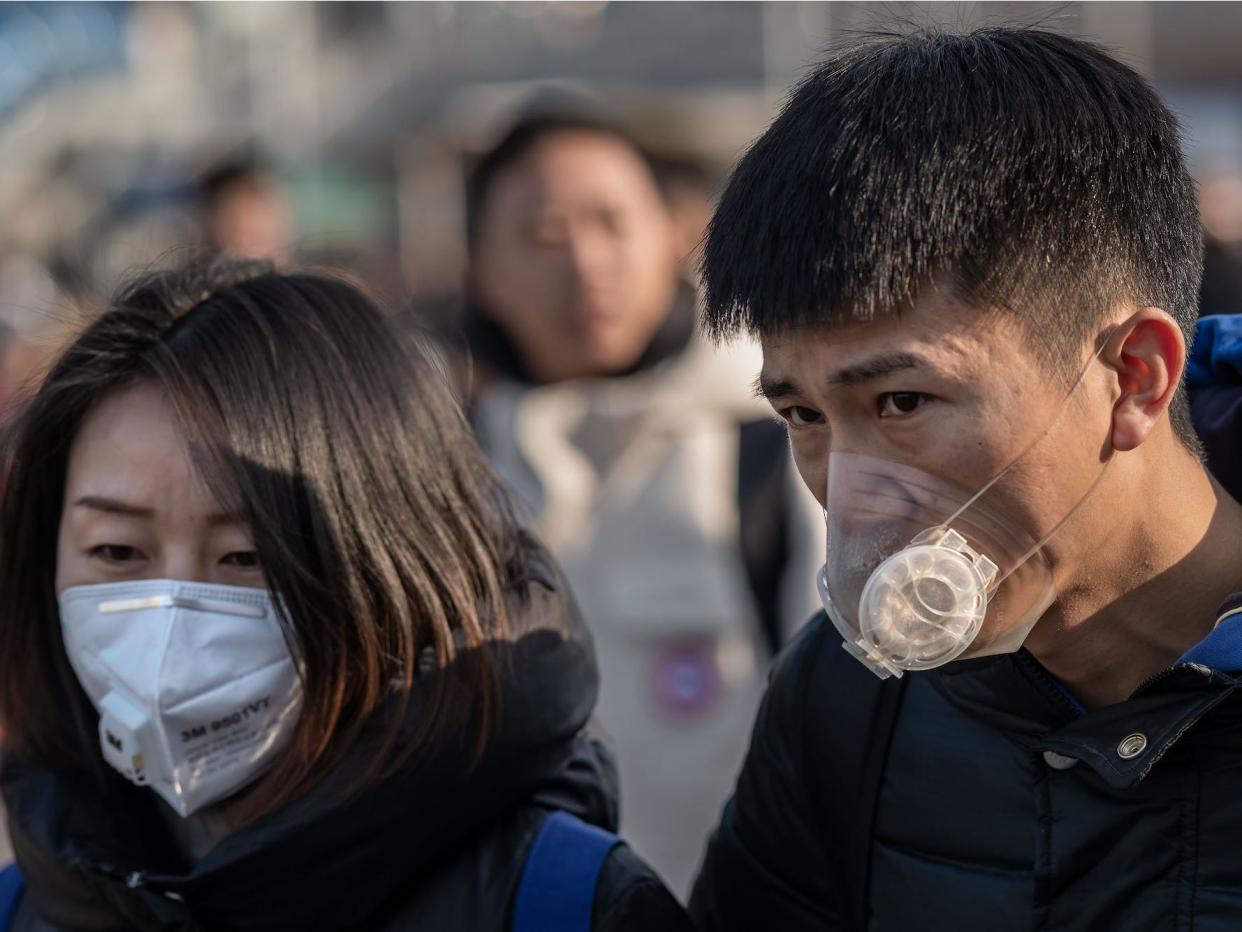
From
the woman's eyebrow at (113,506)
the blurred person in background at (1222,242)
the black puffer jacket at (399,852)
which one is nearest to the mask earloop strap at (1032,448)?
the black puffer jacket at (399,852)

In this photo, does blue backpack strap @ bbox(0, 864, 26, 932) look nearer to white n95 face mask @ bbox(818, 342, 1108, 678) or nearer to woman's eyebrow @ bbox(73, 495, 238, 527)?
woman's eyebrow @ bbox(73, 495, 238, 527)

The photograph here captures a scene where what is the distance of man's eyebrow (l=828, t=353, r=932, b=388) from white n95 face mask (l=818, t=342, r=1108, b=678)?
9 cm

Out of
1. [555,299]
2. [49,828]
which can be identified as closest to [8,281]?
[555,299]

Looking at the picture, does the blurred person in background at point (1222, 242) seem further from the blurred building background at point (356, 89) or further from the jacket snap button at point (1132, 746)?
the jacket snap button at point (1132, 746)

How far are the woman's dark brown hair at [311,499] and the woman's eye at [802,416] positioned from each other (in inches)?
23.8

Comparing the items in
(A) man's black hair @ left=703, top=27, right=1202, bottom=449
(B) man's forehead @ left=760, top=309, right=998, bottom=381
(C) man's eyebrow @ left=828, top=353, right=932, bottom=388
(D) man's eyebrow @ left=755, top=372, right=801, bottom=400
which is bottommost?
(D) man's eyebrow @ left=755, top=372, right=801, bottom=400

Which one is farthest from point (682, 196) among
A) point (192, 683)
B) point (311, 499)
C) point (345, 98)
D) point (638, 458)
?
point (345, 98)

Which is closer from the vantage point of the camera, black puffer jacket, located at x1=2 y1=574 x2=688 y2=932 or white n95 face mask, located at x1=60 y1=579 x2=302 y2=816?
black puffer jacket, located at x1=2 y1=574 x2=688 y2=932

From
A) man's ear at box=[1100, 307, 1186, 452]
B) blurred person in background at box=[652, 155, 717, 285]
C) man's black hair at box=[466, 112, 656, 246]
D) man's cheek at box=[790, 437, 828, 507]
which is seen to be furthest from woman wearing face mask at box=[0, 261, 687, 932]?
blurred person in background at box=[652, 155, 717, 285]

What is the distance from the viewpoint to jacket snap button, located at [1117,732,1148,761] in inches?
65.8

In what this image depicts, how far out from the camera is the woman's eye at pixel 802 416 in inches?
70.2

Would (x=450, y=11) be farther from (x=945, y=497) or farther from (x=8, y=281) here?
(x=945, y=497)

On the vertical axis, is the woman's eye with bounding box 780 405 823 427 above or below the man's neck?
above

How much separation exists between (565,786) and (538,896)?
24 centimetres
